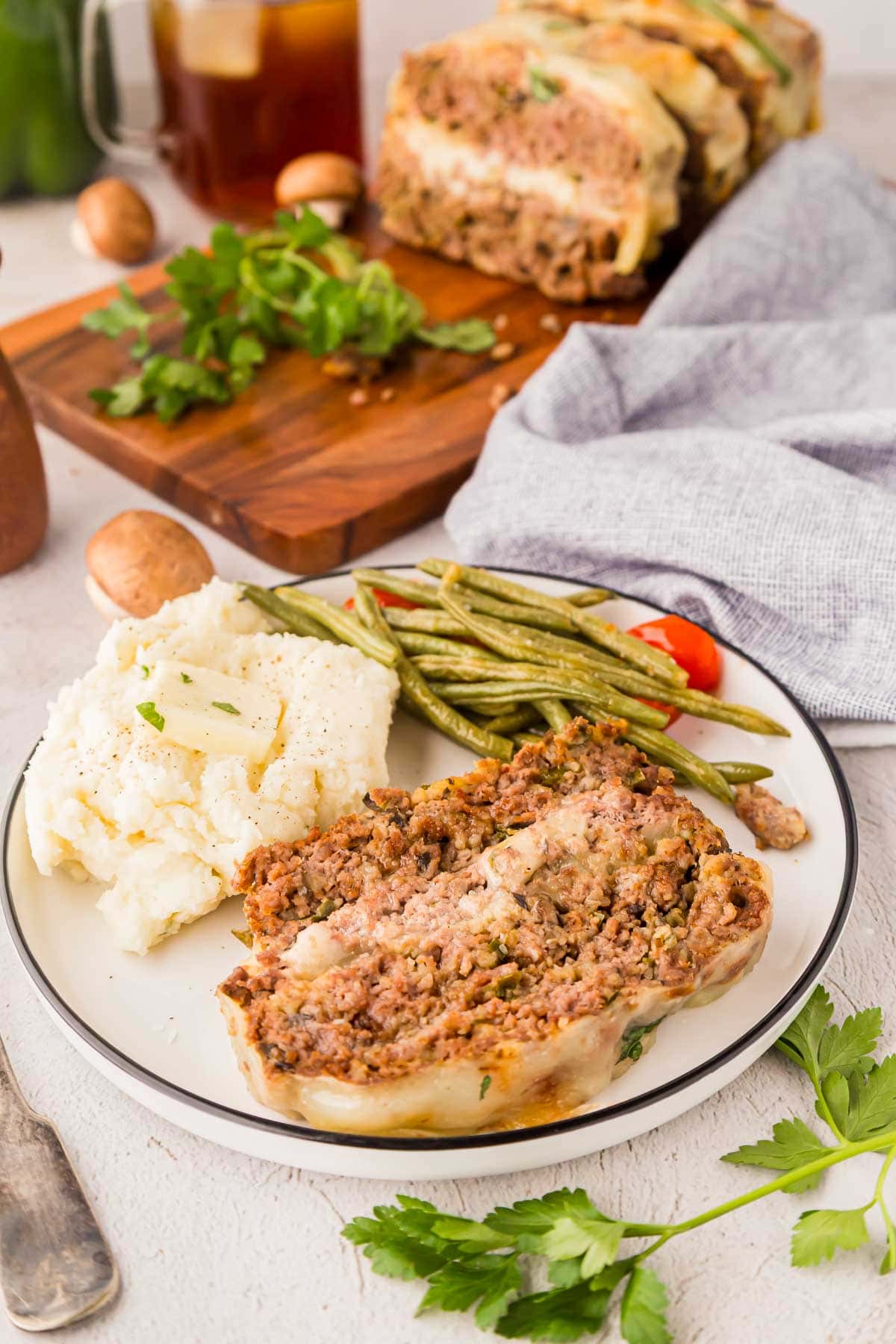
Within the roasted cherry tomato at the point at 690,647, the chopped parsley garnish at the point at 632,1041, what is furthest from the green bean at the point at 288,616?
the chopped parsley garnish at the point at 632,1041

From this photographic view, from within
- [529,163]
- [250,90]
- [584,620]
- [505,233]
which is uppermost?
[250,90]

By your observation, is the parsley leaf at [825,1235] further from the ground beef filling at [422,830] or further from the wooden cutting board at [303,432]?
the wooden cutting board at [303,432]

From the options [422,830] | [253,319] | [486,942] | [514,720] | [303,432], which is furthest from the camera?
[253,319]

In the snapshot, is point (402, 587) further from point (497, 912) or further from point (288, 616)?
point (497, 912)

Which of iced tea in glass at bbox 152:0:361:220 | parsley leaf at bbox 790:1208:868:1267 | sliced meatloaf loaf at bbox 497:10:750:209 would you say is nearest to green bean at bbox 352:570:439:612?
parsley leaf at bbox 790:1208:868:1267

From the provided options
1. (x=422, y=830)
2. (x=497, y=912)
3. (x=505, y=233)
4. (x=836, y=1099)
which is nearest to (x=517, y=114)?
(x=505, y=233)

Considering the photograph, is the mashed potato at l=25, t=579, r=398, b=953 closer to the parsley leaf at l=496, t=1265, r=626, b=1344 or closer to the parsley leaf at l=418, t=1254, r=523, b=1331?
the parsley leaf at l=418, t=1254, r=523, b=1331
